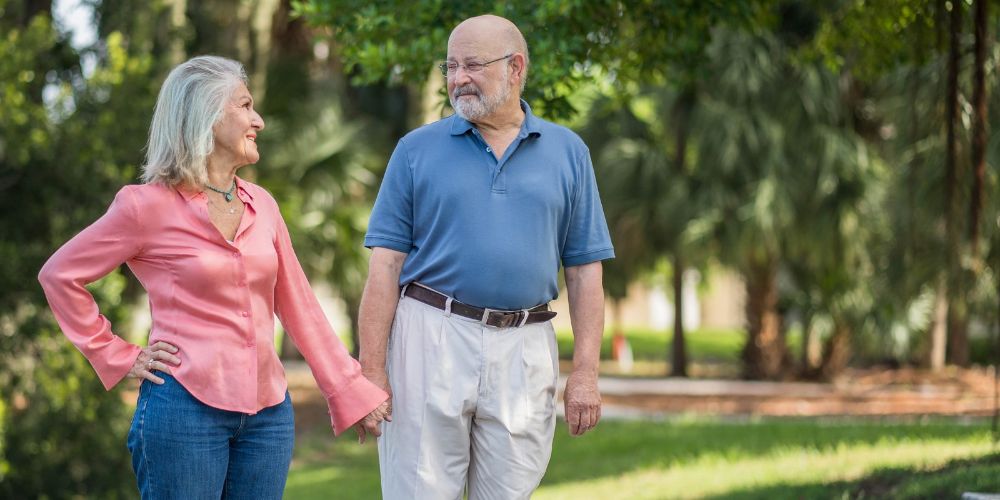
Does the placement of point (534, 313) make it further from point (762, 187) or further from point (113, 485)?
point (762, 187)

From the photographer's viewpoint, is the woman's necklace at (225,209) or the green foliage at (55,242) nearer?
the woman's necklace at (225,209)

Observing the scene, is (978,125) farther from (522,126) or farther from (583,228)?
(522,126)

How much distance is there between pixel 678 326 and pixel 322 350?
1785cm

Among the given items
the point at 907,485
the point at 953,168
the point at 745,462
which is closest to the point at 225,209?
the point at 953,168

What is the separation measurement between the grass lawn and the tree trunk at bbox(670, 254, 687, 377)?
4.83 m

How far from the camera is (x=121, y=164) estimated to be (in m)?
11.0

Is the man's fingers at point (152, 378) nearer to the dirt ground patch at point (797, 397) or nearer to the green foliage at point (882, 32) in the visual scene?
the green foliage at point (882, 32)

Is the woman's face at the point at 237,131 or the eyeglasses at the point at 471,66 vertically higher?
the eyeglasses at the point at 471,66

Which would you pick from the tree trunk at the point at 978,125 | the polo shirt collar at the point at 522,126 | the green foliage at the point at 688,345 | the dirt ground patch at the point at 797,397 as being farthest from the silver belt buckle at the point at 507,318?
the green foliage at the point at 688,345

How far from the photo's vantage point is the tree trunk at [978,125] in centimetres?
623

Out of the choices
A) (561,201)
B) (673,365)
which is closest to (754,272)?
(673,365)

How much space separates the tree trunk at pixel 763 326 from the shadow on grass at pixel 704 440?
5339 mm

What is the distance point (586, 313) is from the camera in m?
4.04

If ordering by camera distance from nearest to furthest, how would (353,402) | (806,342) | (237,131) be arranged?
(237,131) < (353,402) < (806,342)
